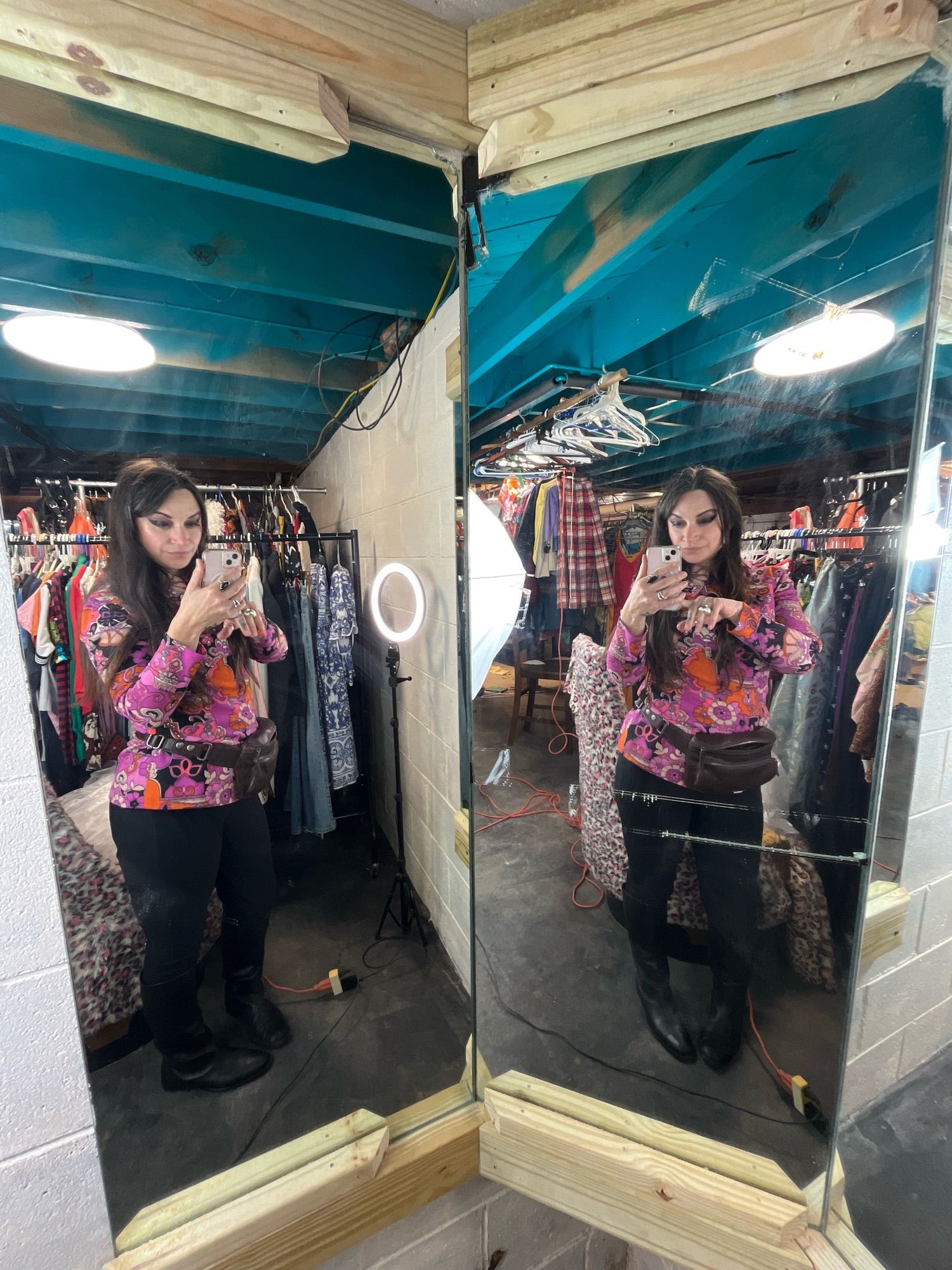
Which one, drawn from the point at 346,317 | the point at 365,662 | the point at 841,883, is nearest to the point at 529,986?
the point at 841,883

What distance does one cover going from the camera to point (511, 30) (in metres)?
0.53

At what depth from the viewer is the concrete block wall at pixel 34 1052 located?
536 mm

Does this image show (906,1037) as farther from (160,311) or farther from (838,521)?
(160,311)

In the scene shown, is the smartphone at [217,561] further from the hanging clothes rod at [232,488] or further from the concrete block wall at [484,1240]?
the concrete block wall at [484,1240]

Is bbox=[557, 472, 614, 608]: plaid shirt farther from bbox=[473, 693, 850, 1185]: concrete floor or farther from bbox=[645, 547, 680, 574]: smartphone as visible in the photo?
bbox=[473, 693, 850, 1185]: concrete floor

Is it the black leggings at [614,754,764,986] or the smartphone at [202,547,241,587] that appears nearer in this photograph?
the smartphone at [202,547,241,587]

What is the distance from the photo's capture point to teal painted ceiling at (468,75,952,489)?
546 mm

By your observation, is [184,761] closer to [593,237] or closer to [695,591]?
[695,591]

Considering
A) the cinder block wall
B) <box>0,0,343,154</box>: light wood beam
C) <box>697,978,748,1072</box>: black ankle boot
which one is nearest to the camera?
<box>0,0,343,154</box>: light wood beam

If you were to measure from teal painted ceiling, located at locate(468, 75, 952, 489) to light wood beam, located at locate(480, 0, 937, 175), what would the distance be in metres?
0.06

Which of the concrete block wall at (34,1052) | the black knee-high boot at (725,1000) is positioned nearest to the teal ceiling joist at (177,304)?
the concrete block wall at (34,1052)

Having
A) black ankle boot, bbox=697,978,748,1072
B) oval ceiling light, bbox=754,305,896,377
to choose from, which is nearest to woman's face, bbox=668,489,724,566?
oval ceiling light, bbox=754,305,896,377

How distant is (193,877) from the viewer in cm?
63

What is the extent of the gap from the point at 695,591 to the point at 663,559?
0.06m
